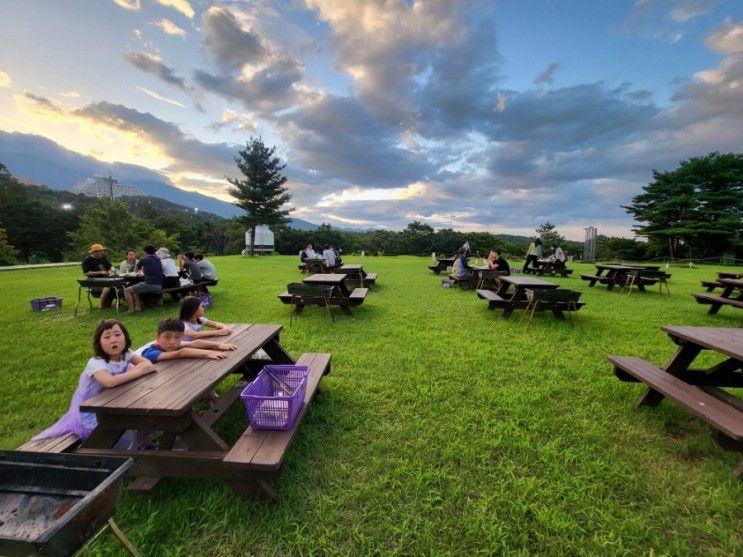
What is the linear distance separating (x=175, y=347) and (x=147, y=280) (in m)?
5.69

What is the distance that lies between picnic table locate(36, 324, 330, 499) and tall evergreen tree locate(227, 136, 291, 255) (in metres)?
31.8

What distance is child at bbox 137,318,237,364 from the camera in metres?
2.72

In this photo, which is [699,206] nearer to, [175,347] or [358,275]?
[358,275]

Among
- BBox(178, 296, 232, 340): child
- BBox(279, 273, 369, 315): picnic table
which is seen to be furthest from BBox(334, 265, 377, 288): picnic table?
BBox(178, 296, 232, 340): child

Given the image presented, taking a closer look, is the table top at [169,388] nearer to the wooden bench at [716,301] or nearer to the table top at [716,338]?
the table top at [716,338]

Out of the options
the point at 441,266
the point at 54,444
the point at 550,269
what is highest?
the point at 550,269

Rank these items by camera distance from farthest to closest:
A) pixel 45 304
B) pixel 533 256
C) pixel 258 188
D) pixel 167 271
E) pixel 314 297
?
1. pixel 258 188
2. pixel 533 256
3. pixel 167 271
4. pixel 45 304
5. pixel 314 297

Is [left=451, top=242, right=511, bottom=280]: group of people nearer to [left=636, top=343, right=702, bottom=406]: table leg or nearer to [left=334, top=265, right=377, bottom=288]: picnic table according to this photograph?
[left=334, top=265, right=377, bottom=288]: picnic table

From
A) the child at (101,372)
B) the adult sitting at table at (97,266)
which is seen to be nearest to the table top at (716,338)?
the child at (101,372)

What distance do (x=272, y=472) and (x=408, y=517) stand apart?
906 mm

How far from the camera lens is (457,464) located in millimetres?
2596

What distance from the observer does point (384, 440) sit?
286cm

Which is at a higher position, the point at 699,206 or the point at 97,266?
the point at 699,206

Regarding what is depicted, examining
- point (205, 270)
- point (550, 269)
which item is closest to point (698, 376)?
point (205, 270)
